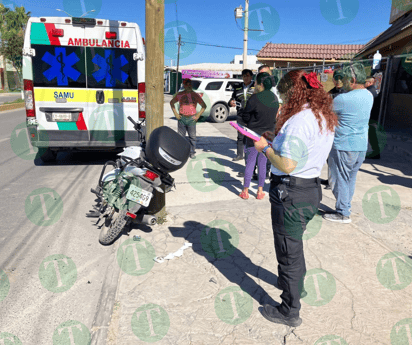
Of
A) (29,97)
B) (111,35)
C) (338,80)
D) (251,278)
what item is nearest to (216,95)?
(111,35)

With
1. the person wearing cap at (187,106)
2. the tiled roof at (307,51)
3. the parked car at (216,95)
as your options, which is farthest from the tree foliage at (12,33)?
the person wearing cap at (187,106)

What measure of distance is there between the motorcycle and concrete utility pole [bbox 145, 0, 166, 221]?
0.79 feet

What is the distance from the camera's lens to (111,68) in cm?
694

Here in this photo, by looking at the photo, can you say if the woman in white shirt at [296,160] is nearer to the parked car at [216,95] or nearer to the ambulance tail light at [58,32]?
the ambulance tail light at [58,32]

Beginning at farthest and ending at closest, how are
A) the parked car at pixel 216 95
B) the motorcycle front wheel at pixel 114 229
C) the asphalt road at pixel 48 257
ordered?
the parked car at pixel 216 95, the motorcycle front wheel at pixel 114 229, the asphalt road at pixel 48 257

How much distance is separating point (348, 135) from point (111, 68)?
4.69 m

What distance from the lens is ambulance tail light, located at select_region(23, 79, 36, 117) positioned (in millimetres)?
6594

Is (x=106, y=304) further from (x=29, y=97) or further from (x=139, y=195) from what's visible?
(x=29, y=97)

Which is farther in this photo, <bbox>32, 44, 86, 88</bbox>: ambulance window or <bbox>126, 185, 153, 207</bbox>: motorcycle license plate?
<bbox>32, 44, 86, 88</bbox>: ambulance window

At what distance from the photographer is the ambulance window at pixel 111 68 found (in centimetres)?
682

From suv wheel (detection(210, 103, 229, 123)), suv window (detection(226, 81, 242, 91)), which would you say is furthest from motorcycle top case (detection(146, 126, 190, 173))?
suv window (detection(226, 81, 242, 91))

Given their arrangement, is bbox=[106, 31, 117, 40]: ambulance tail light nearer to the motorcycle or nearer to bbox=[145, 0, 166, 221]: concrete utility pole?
bbox=[145, 0, 166, 221]: concrete utility pole

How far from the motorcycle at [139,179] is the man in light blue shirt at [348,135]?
Result: 1.99 meters

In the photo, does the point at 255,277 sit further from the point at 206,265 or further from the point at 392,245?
the point at 392,245
